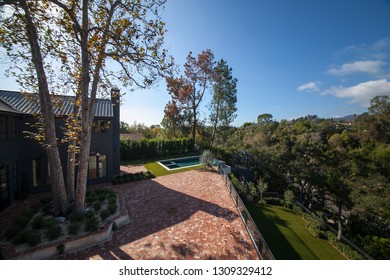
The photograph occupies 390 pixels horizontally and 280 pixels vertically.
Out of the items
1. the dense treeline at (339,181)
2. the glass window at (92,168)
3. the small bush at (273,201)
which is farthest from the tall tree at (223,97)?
the glass window at (92,168)

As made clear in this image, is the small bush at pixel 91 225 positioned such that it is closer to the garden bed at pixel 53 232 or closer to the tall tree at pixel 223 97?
the garden bed at pixel 53 232

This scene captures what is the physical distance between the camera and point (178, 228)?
5.71 metres

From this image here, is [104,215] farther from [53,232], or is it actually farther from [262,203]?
[262,203]

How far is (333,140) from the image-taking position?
30.4 meters

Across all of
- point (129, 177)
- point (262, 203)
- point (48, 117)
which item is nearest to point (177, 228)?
point (48, 117)

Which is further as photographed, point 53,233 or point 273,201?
point 273,201

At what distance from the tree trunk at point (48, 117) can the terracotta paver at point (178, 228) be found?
2.37m

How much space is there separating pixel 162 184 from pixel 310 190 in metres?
16.2

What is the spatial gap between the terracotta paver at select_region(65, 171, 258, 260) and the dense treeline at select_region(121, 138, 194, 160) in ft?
28.7

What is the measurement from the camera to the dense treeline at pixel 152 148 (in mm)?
17844

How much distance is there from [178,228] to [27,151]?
28.9ft

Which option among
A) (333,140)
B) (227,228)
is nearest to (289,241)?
(227,228)

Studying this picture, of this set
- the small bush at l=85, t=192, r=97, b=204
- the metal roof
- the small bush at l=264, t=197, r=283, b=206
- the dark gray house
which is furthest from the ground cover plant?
the small bush at l=264, t=197, r=283, b=206

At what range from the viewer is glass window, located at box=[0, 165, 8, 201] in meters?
6.63
